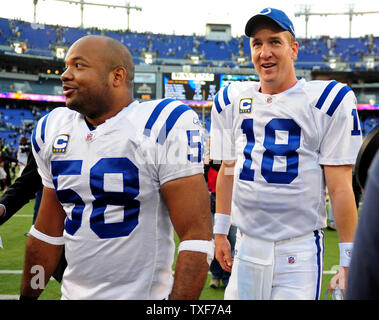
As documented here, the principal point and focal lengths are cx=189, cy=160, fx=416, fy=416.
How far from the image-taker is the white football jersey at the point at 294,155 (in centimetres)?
210

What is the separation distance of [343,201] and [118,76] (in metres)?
1.22

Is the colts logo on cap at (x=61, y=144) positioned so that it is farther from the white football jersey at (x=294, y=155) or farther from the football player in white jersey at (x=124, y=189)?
the white football jersey at (x=294, y=155)

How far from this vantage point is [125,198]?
1.68m

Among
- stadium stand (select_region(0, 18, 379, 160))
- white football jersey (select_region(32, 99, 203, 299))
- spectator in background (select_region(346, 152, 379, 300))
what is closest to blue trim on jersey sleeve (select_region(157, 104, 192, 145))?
white football jersey (select_region(32, 99, 203, 299))

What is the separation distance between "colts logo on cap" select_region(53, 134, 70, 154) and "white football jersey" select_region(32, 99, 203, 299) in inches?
1.2

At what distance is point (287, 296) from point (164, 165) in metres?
0.93

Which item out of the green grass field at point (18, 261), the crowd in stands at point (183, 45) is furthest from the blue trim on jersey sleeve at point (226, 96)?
the crowd in stands at point (183, 45)

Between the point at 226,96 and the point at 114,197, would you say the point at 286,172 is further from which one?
the point at 114,197

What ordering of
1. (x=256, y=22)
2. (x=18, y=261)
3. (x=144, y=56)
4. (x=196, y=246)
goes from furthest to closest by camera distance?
(x=144, y=56), (x=18, y=261), (x=256, y=22), (x=196, y=246)

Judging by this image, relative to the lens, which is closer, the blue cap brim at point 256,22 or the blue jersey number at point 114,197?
the blue jersey number at point 114,197

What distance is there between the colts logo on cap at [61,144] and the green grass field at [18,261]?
2.80m

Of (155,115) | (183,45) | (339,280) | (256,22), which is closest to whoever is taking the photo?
(155,115)

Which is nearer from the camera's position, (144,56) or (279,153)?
(279,153)

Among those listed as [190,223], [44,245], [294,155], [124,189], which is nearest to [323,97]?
[294,155]
